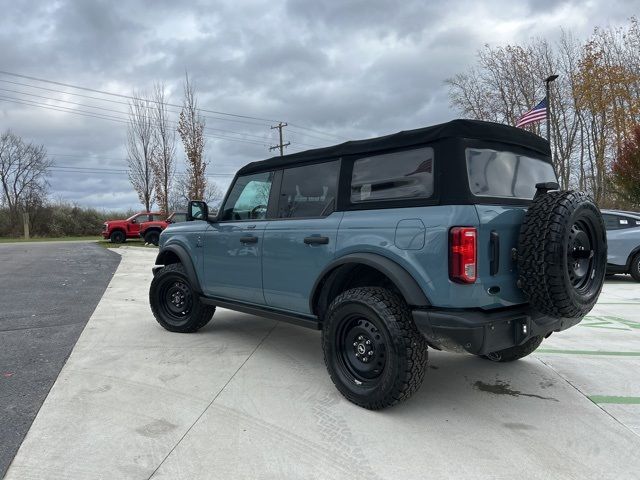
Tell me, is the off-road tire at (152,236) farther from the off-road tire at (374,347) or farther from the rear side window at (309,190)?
the off-road tire at (374,347)

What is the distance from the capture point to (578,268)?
10.2ft

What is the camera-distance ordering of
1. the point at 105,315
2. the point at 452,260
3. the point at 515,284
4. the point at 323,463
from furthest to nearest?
1. the point at 105,315
2. the point at 515,284
3. the point at 452,260
4. the point at 323,463

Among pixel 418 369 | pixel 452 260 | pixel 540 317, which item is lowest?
pixel 418 369

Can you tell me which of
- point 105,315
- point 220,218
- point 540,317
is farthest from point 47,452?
point 105,315

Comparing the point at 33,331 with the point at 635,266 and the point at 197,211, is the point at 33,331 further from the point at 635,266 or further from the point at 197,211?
the point at 635,266

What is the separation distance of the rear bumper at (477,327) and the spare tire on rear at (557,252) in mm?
144

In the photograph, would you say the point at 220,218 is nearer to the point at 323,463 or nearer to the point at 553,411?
the point at 323,463

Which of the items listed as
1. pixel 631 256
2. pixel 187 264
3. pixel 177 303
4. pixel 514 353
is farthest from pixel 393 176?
pixel 631 256

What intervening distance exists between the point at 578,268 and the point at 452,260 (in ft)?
3.39

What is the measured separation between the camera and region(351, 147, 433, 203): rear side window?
10.2ft

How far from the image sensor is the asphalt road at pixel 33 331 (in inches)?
124

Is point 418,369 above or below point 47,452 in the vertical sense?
above

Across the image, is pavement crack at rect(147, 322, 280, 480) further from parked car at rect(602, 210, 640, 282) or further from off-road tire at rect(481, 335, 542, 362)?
parked car at rect(602, 210, 640, 282)

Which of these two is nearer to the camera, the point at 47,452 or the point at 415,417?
the point at 47,452
